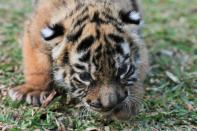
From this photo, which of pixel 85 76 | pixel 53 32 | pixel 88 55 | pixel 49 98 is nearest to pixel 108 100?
pixel 85 76

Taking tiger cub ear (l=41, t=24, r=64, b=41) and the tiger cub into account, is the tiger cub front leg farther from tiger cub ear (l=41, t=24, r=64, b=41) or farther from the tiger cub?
tiger cub ear (l=41, t=24, r=64, b=41)

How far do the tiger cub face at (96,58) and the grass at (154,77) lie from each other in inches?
9.5

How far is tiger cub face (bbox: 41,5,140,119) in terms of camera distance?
173 inches

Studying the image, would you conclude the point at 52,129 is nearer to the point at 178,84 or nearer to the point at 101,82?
the point at 101,82

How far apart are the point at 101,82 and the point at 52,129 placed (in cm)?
68

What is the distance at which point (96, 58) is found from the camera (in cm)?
442

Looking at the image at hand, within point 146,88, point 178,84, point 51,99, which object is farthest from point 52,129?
point 178,84

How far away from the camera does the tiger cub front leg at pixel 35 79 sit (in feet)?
16.8

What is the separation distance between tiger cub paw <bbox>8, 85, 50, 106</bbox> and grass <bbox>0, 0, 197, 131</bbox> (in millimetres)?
63

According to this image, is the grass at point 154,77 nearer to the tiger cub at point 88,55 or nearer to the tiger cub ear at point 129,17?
the tiger cub at point 88,55

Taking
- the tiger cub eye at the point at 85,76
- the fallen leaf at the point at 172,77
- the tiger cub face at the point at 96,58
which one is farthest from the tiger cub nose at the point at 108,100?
the fallen leaf at the point at 172,77

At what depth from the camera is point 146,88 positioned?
564 cm

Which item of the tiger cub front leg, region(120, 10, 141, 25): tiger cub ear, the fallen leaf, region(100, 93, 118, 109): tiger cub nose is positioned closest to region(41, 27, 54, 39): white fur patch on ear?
the tiger cub front leg

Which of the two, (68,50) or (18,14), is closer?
(68,50)
